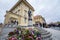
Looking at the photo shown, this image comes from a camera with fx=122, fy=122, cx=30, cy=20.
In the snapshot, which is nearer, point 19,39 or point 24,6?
point 19,39

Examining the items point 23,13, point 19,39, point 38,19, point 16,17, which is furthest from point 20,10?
point 19,39

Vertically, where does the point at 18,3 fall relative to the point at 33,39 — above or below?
above

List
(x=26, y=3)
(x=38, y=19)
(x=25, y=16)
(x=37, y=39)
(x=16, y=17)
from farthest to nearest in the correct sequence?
(x=38, y=19) < (x=26, y=3) < (x=25, y=16) < (x=16, y=17) < (x=37, y=39)

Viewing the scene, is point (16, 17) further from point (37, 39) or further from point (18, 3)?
point (37, 39)

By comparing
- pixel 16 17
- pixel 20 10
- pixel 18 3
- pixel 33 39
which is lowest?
pixel 33 39

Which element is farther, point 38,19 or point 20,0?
point 38,19

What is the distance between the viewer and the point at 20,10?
2522 centimetres

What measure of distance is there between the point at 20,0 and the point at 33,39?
76.3 ft


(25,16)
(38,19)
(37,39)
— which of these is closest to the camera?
(37,39)

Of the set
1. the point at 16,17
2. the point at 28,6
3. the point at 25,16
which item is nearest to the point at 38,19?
the point at 28,6

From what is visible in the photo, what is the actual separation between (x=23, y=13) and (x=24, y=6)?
2.04 metres

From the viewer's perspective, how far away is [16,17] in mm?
19672

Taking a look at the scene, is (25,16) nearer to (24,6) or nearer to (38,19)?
(24,6)

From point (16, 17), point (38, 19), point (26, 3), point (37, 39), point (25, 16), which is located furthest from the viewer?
point (38, 19)
